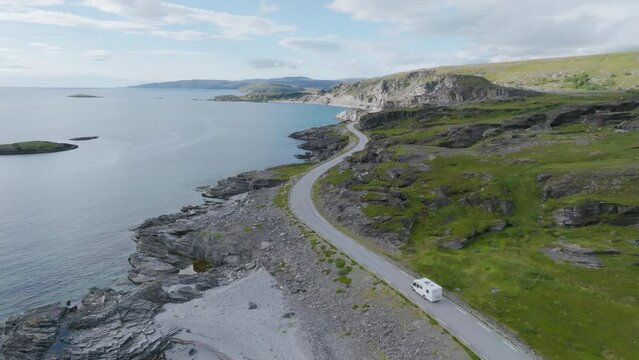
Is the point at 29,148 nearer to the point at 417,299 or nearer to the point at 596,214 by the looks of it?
the point at 417,299

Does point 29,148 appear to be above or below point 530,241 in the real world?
below

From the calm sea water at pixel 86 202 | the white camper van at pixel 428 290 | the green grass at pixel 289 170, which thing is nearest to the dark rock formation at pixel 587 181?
the white camper van at pixel 428 290

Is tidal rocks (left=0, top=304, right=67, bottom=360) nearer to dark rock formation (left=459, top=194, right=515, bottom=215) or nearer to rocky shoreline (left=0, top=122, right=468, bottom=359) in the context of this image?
rocky shoreline (left=0, top=122, right=468, bottom=359)

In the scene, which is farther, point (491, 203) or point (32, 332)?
point (491, 203)

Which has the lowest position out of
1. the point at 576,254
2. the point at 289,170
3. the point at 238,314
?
the point at 238,314

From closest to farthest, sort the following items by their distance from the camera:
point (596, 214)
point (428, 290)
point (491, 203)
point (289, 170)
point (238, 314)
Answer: point (428, 290) → point (238, 314) → point (596, 214) → point (491, 203) → point (289, 170)

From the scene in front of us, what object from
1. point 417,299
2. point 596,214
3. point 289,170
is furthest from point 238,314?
point 289,170

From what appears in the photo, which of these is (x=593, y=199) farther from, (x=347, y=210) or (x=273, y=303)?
(x=273, y=303)

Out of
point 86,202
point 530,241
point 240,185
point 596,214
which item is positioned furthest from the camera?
point 240,185
